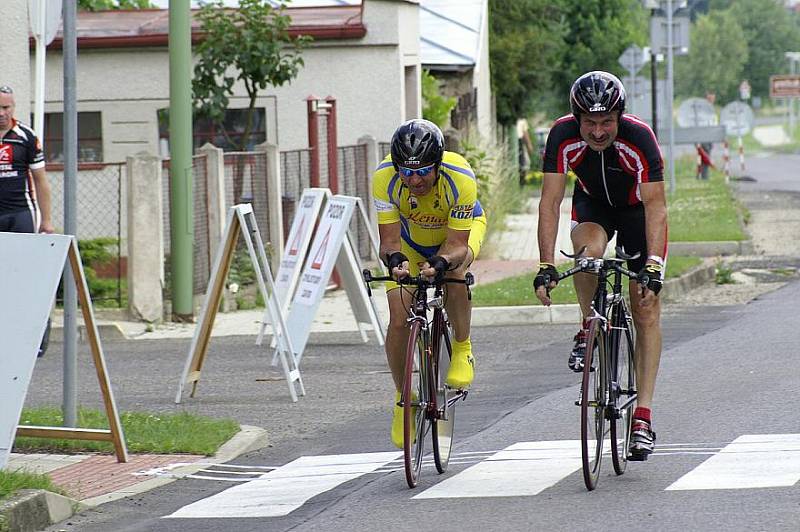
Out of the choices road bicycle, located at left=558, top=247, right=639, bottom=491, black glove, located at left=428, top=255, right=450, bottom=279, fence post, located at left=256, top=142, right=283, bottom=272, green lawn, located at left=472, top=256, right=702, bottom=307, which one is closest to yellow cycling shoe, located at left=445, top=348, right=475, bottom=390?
black glove, located at left=428, top=255, right=450, bottom=279

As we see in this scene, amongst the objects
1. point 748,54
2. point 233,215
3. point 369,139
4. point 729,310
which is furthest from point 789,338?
point 748,54

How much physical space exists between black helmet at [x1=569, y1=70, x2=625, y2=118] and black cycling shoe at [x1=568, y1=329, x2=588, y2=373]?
105 cm

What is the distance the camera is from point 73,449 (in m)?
9.18

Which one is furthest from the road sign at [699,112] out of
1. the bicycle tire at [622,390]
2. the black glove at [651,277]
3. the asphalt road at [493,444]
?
the black glove at [651,277]

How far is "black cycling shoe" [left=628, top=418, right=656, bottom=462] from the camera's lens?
757cm

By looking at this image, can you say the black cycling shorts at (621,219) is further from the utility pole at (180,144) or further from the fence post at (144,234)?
the fence post at (144,234)

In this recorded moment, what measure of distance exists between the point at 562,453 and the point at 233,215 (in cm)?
382

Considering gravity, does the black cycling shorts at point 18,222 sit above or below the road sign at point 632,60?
below

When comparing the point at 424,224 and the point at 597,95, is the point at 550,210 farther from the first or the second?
the point at 424,224

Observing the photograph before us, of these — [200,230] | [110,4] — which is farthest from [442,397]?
[110,4]

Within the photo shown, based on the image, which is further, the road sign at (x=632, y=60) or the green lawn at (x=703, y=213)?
the road sign at (x=632, y=60)

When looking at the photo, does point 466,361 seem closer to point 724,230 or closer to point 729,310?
point 729,310

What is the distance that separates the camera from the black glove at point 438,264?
776 centimetres

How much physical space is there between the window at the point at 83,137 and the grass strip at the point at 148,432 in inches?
524
